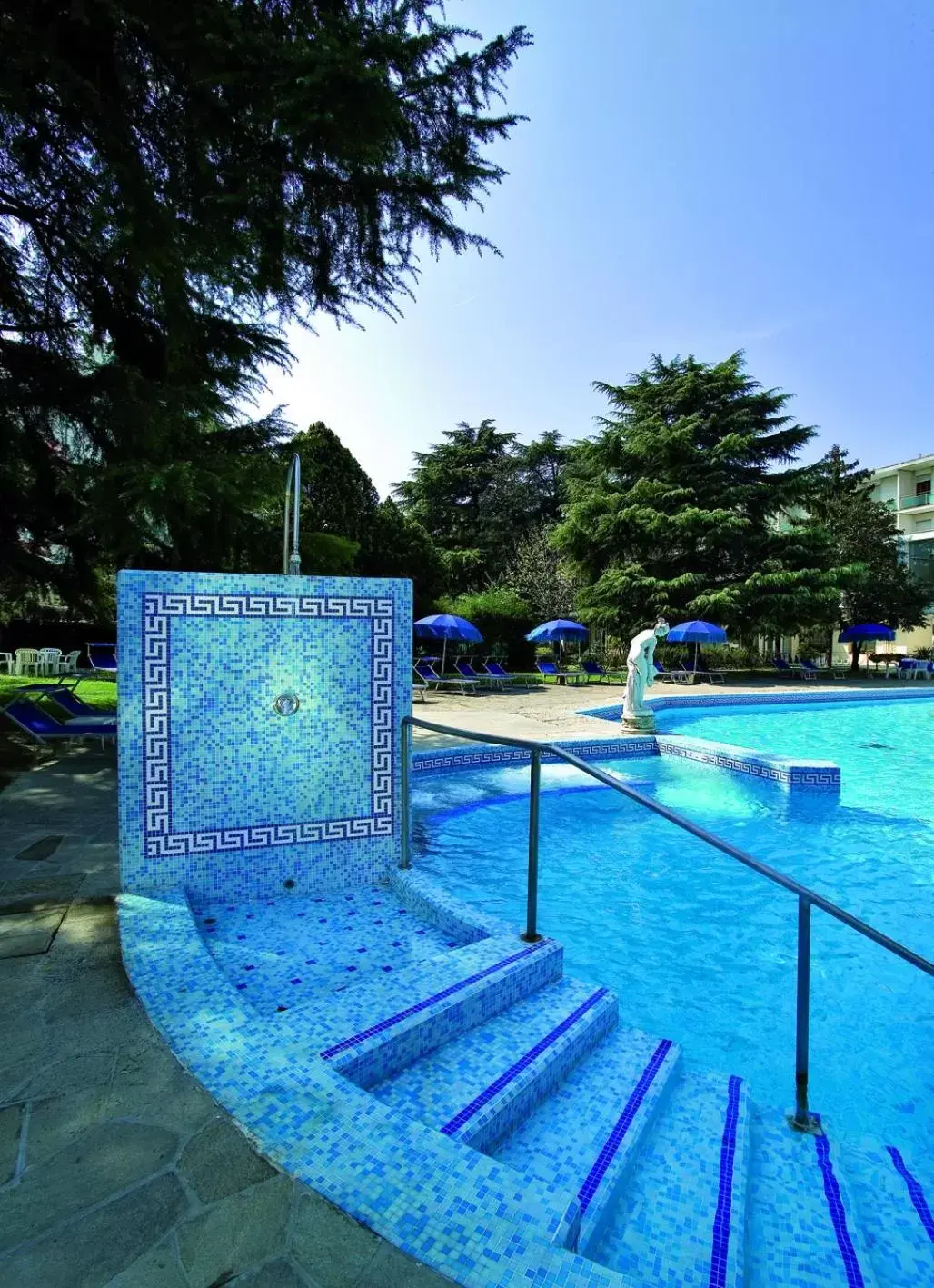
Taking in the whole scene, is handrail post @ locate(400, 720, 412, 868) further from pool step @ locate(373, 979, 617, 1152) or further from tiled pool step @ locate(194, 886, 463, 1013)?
pool step @ locate(373, 979, 617, 1152)

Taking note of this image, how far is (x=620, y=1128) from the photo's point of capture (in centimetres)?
226

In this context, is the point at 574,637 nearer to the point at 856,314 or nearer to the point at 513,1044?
the point at 856,314

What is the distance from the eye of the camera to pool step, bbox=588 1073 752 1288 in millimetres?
1789

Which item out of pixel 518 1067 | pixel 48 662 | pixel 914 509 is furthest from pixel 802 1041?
pixel 914 509

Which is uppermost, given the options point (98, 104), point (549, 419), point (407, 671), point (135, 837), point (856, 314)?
point (549, 419)

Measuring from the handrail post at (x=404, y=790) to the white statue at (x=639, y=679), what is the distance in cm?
729

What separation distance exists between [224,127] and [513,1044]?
299 inches

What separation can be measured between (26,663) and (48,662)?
1.62 ft

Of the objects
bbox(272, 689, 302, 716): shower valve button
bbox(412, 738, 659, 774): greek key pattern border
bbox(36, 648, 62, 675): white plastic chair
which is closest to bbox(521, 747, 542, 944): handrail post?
bbox(272, 689, 302, 716): shower valve button

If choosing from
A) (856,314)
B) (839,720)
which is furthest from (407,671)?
(856,314)

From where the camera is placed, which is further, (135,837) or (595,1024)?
(135,837)

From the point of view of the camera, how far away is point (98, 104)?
18.4ft

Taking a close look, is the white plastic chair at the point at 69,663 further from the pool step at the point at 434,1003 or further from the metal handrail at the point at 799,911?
the pool step at the point at 434,1003

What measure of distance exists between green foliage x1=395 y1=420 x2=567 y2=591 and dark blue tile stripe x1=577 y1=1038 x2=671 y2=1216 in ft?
105
